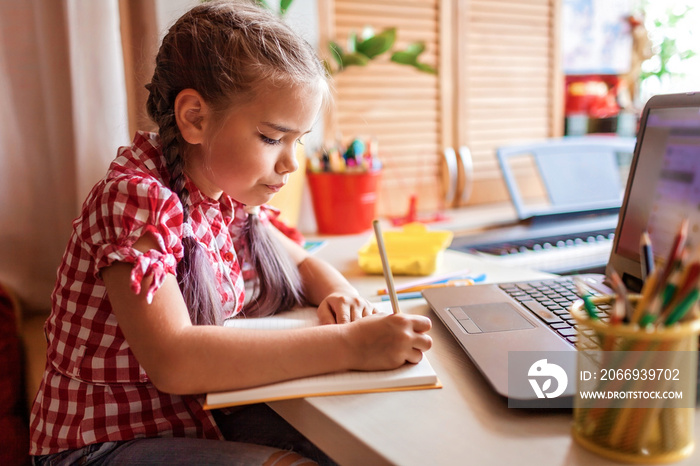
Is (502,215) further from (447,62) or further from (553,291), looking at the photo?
(553,291)

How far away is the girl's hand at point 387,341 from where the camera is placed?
580 millimetres

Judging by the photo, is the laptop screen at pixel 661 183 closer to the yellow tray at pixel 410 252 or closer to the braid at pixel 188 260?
the yellow tray at pixel 410 252

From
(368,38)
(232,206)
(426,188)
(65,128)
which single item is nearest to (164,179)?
(232,206)

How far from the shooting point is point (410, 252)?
105 centimetres

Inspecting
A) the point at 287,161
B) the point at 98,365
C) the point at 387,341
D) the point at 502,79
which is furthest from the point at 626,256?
the point at 502,79

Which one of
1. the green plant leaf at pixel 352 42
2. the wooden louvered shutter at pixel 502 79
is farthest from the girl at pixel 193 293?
the wooden louvered shutter at pixel 502 79

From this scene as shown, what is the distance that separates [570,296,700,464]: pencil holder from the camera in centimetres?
40

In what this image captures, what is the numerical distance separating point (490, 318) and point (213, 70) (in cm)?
47

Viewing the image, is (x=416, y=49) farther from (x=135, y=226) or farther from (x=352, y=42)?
(x=135, y=226)

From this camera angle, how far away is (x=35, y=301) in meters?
1.14

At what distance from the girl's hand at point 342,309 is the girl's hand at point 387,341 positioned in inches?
4.7

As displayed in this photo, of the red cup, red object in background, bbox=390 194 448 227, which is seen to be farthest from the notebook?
red object in background, bbox=390 194 448 227

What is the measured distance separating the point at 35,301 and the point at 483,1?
154 cm

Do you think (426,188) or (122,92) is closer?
(122,92)
